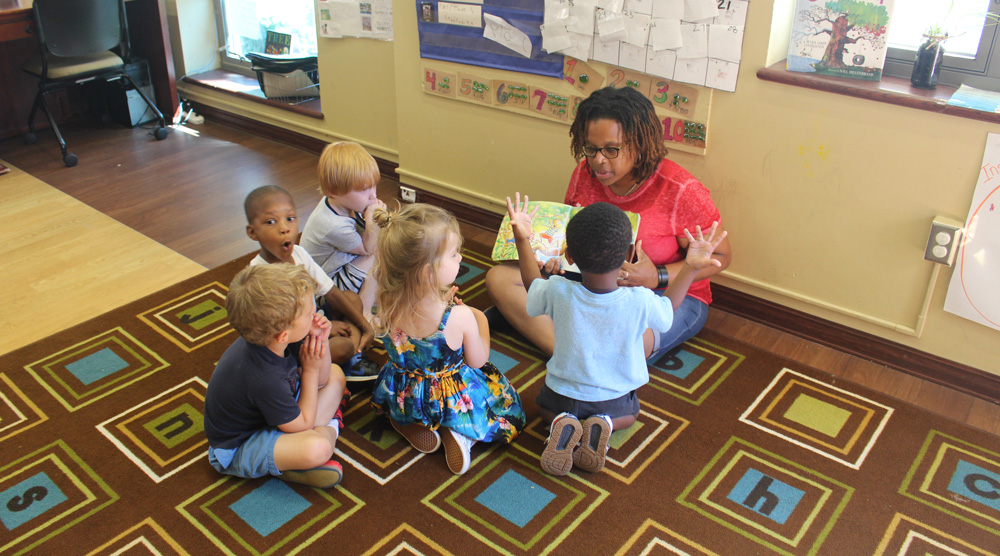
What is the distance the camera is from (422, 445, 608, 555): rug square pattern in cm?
166

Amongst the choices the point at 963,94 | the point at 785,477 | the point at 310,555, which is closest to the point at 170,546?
the point at 310,555

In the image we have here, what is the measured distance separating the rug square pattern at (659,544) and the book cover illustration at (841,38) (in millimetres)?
1345

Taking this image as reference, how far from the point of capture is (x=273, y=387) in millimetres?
1646

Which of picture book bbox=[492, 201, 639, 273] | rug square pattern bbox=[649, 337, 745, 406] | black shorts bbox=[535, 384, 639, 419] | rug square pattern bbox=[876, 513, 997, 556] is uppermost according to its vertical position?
picture book bbox=[492, 201, 639, 273]

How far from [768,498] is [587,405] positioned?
48cm

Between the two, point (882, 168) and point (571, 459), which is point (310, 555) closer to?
point (571, 459)

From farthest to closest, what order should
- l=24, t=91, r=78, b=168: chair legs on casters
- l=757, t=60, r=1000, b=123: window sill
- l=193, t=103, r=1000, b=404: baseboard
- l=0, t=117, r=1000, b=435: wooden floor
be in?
1. l=24, t=91, r=78, b=168: chair legs on casters
2. l=0, t=117, r=1000, b=435: wooden floor
3. l=193, t=103, r=1000, b=404: baseboard
4. l=757, t=60, r=1000, b=123: window sill

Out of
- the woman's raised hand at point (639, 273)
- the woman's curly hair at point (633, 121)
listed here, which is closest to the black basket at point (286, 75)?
the woman's curly hair at point (633, 121)

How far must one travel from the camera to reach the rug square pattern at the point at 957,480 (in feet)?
5.70

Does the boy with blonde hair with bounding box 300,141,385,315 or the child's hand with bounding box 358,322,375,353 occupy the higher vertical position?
the boy with blonde hair with bounding box 300,141,385,315

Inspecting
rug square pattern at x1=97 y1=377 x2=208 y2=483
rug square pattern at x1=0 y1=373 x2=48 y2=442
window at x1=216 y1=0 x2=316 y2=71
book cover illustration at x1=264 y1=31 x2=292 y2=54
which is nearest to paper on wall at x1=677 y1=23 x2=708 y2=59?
rug square pattern at x1=97 y1=377 x2=208 y2=483

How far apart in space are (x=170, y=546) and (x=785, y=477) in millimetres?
1444

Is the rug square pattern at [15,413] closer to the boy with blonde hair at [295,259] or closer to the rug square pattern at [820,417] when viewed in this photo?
the boy with blonde hair at [295,259]

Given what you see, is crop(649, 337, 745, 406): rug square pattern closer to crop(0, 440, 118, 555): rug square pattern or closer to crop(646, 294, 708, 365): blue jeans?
crop(646, 294, 708, 365): blue jeans
